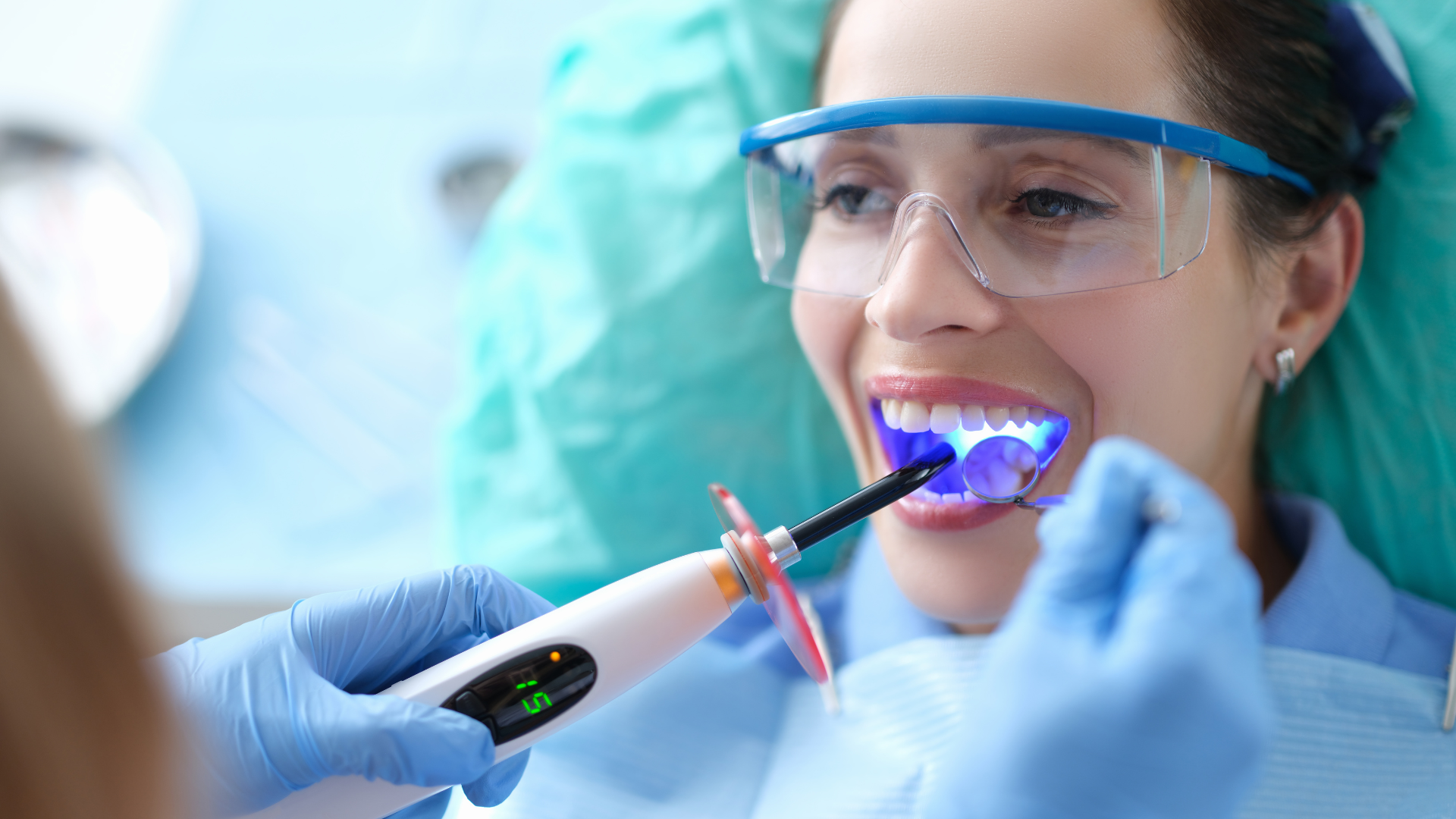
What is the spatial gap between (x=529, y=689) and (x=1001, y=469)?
0.54 meters

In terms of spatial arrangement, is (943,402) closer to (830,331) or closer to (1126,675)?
(830,331)

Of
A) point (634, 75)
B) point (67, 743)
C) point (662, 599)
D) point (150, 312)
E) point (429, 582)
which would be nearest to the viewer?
point (67, 743)

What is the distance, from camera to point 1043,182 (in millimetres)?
983

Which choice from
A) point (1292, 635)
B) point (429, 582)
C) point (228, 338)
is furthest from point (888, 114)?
point (228, 338)

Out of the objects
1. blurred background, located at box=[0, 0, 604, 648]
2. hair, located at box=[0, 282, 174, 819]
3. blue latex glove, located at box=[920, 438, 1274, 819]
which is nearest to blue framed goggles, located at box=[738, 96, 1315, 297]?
blue latex glove, located at box=[920, 438, 1274, 819]

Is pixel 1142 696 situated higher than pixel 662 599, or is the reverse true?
pixel 662 599

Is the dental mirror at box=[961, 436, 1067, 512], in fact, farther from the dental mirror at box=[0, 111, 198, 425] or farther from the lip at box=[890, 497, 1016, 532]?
the dental mirror at box=[0, 111, 198, 425]

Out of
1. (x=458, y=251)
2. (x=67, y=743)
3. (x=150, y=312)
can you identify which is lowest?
(x=67, y=743)

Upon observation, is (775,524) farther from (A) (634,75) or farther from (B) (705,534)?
(A) (634,75)

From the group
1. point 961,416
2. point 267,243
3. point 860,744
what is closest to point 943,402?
point 961,416

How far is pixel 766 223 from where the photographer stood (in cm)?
128

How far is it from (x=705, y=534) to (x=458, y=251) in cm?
115

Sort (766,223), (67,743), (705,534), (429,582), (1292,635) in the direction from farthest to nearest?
(705,534), (766,223), (1292,635), (429,582), (67,743)

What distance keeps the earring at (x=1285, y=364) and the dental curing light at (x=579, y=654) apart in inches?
26.7
